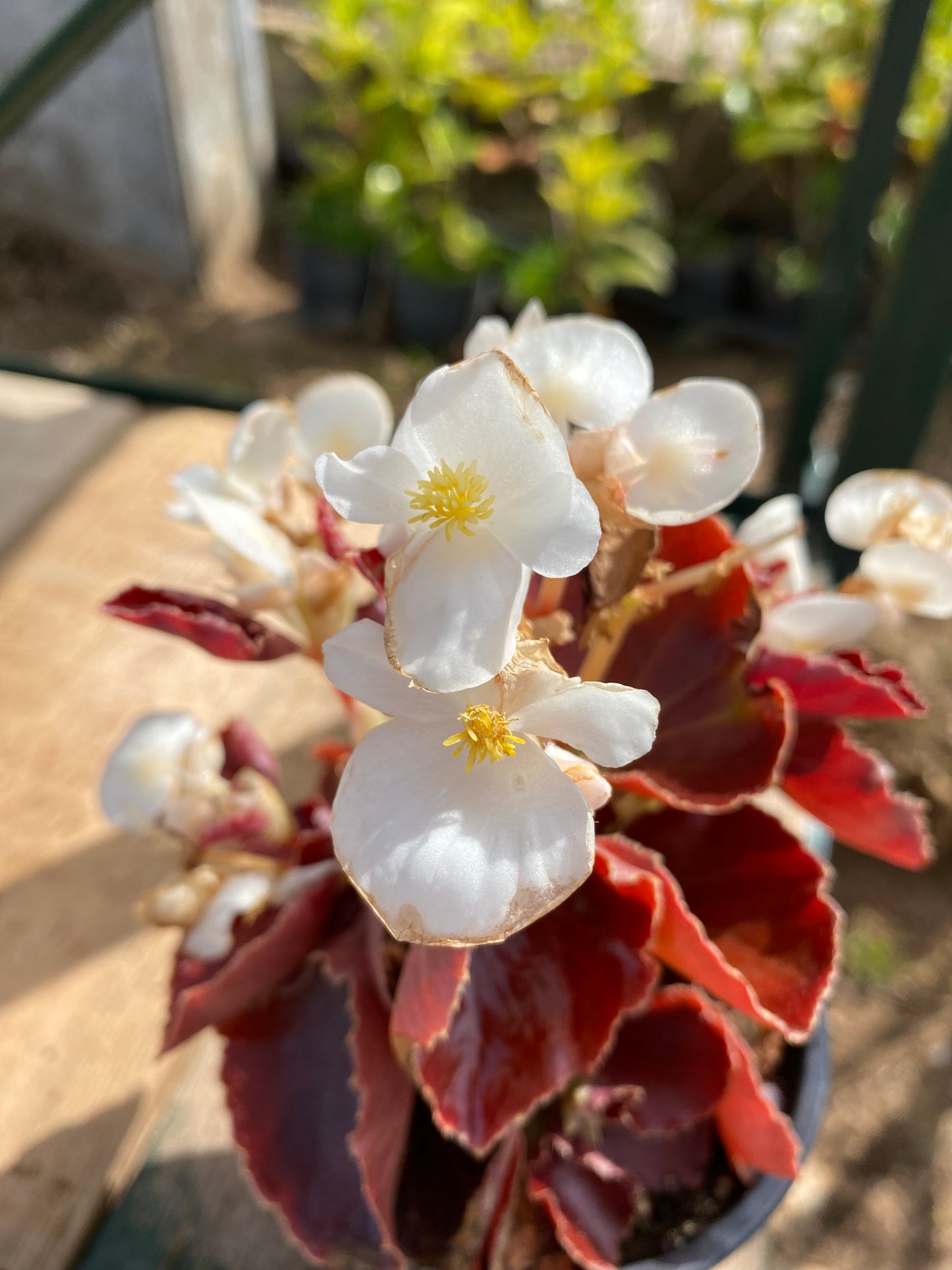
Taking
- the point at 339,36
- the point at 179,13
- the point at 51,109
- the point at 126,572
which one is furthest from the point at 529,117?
the point at 126,572

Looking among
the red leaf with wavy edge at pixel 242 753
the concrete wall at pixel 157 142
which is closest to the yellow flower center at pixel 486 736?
the red leaf with wavy edge at pixel 242 753

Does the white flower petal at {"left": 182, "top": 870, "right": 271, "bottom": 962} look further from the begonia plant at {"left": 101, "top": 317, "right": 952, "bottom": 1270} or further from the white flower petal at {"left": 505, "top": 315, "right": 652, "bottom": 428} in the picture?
the white flower petal at {"left": 505, "top": 315, "right": 652, "bottom": 428}

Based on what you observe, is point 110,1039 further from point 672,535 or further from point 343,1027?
point 672,535

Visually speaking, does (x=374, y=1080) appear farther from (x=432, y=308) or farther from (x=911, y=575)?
(x=432, y=308)

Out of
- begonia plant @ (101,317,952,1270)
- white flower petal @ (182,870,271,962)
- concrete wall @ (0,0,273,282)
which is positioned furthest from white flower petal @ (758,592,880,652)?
concrete wall @ (0,0,273,282)

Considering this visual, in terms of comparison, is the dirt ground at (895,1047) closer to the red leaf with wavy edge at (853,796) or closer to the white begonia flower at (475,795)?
the red leaf with wavy edge at (853,796)
